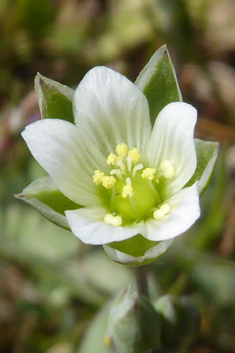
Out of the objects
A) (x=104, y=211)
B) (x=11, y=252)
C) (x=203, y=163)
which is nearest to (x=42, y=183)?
(x=104, y=211)

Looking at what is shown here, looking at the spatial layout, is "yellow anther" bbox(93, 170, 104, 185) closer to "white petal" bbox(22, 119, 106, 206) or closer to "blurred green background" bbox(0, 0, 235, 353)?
"white petal" bbox(22, 119, 106, 206)

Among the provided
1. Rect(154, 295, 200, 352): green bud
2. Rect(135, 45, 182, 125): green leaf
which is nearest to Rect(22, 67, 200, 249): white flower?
Rect(135, 45, 182, 125): green leaf

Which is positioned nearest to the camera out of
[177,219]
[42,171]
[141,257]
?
[141,257]

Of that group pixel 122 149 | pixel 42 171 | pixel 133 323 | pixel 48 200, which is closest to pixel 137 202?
pixel 122 149

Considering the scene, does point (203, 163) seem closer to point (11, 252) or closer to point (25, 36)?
point (11, 252)

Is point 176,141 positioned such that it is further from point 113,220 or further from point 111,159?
point 113,220

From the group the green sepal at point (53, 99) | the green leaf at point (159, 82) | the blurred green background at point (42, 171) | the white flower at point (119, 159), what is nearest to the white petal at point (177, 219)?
the white flower at point (119, 159)
